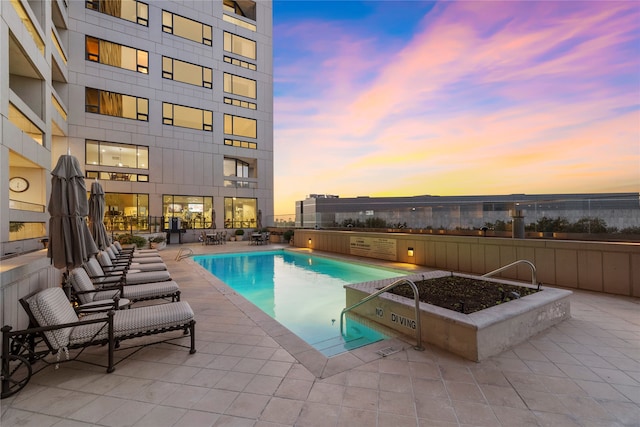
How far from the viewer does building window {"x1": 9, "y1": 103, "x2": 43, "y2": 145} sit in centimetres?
921

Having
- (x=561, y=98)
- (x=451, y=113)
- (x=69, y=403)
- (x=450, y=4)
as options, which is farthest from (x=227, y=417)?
(x=451, y=113)

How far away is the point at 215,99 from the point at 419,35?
16.4 meters

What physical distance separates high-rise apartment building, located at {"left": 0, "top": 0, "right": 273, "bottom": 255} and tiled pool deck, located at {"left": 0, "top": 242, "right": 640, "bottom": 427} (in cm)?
1264

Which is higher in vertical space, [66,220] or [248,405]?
[66,220]

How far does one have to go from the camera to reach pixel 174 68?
20.8 metres

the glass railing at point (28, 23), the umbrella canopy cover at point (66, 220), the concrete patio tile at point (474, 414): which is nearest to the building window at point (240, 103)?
the glass railing at point (28, 23)

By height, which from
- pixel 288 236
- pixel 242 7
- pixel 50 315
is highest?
pixel 242 7

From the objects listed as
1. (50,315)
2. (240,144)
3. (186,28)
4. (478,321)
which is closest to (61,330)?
(50,315)

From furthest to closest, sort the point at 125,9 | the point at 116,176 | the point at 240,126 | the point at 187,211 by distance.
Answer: the point at 240,126 < the point at 187,211 < the point at 125,9 < the point at 116,176

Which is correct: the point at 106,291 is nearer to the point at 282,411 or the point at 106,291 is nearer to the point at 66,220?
the point at 66,220

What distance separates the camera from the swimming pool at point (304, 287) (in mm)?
4715

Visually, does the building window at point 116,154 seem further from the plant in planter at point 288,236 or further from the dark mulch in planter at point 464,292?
the dark mulch in planter at point 464,292

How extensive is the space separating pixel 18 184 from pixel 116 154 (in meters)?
8.51

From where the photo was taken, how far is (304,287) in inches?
324
